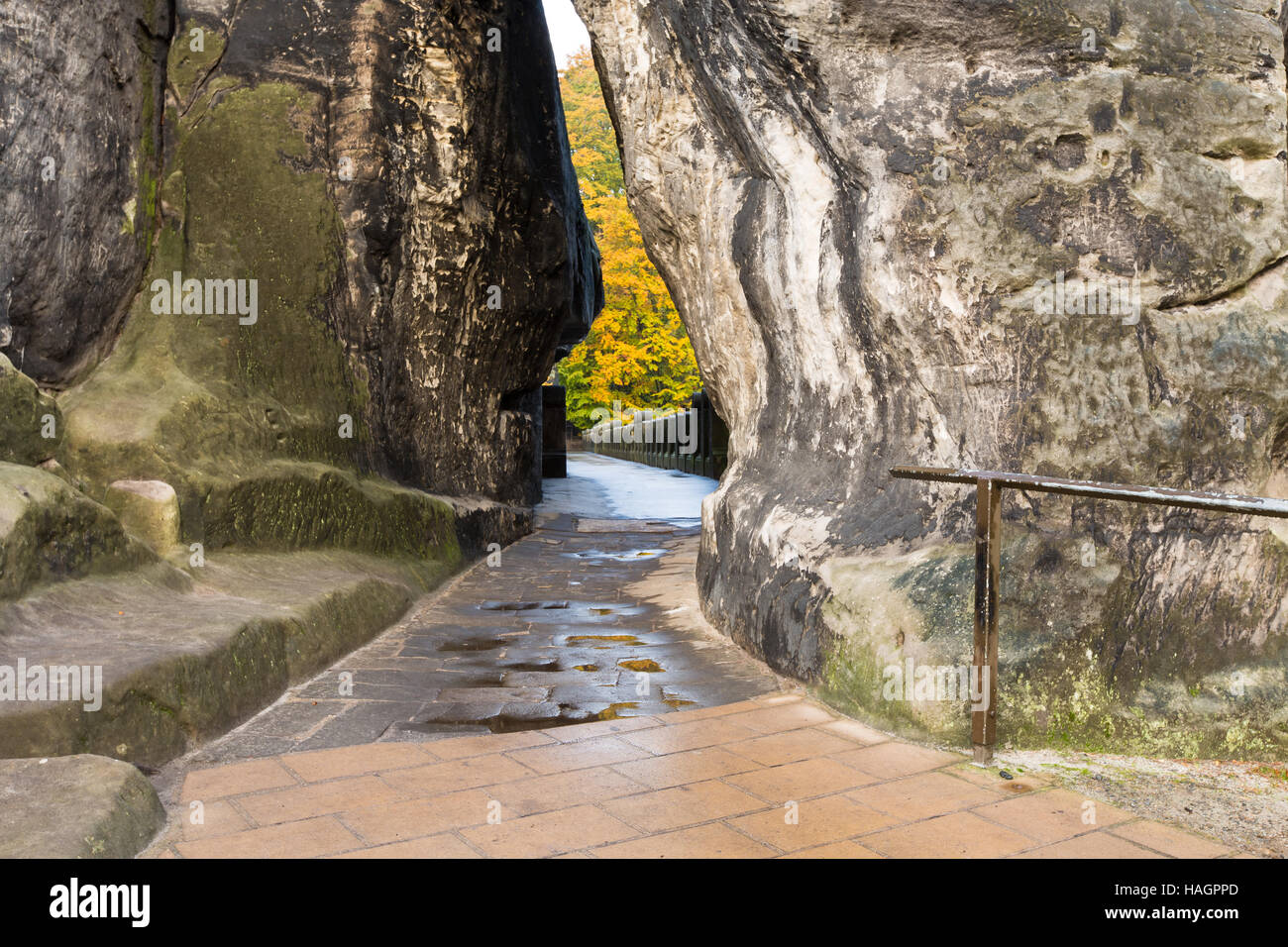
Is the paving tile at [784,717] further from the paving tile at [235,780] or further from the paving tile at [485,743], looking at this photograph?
the paving tile at [235,780]

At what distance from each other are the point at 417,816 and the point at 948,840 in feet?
4.91

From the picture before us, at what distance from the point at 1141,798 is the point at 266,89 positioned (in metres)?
6.95

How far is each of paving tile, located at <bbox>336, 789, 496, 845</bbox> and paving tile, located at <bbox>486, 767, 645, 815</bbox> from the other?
0.25ft

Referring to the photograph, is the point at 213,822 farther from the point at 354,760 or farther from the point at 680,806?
the point at 680,806

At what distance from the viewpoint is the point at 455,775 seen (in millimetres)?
3732

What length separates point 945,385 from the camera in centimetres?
477

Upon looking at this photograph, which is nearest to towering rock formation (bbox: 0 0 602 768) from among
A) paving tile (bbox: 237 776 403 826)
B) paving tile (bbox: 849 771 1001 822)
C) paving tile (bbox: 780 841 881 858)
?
paving tile (bbox: 237 776 403 826)

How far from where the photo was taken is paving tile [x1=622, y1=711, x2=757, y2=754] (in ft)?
13.3

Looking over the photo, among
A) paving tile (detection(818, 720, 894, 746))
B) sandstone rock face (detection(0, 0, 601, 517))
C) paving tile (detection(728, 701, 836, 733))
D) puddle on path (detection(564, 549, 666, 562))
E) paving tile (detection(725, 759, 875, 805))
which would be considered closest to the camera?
paving tile (detection(725, 759, 875, 805))

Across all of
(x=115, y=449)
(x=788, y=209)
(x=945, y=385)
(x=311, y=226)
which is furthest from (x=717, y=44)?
(x=115, y=449)

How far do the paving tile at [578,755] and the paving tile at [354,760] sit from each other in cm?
35

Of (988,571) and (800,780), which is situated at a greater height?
(988,571)

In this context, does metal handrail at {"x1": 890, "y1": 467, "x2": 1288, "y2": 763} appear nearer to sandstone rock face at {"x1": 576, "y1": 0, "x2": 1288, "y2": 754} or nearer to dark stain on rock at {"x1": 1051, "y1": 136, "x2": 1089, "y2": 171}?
sandstone rock face at {"x1": 576, "y1": 0, "x2": 1288, "y2": 754}

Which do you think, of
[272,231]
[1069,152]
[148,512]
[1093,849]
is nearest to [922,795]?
[1093,849]
